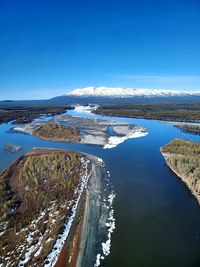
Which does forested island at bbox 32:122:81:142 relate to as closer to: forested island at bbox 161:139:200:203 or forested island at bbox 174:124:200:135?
forested island at bbox 161:139:200:203

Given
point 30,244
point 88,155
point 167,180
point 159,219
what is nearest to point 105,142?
point 88,155

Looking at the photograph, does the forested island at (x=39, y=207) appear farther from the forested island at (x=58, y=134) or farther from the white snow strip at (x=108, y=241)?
the forested island at (x=58, y=134)

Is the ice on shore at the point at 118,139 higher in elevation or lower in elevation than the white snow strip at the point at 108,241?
higher

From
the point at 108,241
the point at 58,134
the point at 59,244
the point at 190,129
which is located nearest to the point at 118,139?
the point at 58,134

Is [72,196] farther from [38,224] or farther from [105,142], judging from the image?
[105,142]

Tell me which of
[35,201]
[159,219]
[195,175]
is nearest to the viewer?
[159,219]

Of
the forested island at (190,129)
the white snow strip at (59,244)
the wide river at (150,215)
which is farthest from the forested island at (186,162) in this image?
the forested island at (190,129)
